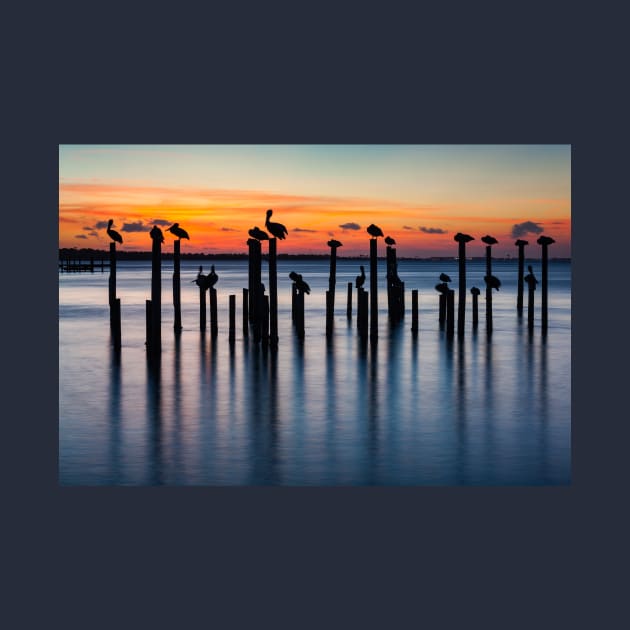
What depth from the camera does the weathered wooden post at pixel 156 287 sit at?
696 inches

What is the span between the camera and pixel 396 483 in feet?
32.6

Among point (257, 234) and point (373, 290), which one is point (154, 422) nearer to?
Answer: point (257, 234)

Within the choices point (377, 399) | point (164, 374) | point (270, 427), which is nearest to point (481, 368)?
point (377, 399)

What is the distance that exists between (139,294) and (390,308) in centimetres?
1961

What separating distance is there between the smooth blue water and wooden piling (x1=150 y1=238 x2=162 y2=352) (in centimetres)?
43

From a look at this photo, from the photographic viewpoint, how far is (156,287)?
58.0 feet

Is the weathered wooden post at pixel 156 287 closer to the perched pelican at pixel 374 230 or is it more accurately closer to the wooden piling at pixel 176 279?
the wooden piling at pixel 176 279

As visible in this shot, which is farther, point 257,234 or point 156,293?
point 257,234

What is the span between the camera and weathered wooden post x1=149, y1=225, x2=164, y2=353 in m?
17.7

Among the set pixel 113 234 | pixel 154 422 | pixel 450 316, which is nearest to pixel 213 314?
pixel 113 234

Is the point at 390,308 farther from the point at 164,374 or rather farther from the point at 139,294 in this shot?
the point at 139,294

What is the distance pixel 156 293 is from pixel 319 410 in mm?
4737

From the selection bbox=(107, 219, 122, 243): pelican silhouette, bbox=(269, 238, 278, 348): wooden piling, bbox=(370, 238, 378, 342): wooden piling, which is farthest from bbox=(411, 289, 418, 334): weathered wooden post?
bbox=(107, 219, 122, 243): pelican silhouette

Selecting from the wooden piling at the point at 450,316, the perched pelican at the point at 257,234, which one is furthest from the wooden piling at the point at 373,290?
the wooden piling at the point at 450,316
